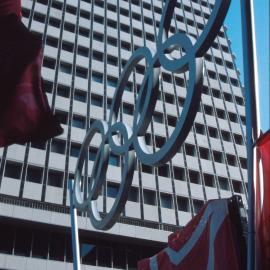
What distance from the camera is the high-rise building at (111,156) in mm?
30656

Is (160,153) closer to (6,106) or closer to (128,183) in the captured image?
(128,183)

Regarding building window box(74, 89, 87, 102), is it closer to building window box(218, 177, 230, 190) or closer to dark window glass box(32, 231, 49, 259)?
dark window glass box(32, 231, 49, 259)

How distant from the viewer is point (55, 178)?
3331cm

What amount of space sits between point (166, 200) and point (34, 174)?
9.91m

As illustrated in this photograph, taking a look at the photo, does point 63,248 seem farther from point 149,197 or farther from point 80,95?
point 80,95

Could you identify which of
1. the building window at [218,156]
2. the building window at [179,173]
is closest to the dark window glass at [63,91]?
the building window at [179,173]

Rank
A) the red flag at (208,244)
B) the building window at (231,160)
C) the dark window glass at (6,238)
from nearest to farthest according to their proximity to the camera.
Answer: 1. the red flag at (208,244)
2. the dark window glass at (6,238)
3. the building window at (231,160)

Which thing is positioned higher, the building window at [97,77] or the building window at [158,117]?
the building window at [97,77]

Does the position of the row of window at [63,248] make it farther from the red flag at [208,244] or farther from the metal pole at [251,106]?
the metal pole at [251,106]

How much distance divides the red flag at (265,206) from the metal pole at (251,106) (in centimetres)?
12

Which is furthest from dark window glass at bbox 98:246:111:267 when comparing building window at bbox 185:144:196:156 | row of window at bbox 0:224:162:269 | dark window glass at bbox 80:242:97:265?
building window at bbox 185:144:196:156

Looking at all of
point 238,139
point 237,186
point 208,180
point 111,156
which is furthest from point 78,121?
point 238,139

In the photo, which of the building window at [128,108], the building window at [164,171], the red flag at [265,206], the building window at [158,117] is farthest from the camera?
A: the building window at [158,117]

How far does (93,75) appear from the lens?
139 feet
